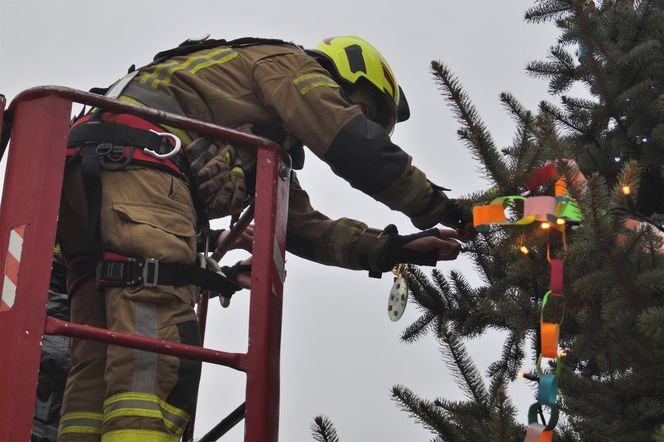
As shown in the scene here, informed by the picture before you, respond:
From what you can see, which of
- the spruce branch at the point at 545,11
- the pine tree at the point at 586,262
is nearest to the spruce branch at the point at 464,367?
the pine tree at the point at 586,262

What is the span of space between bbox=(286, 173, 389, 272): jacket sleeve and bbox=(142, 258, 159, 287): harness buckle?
1.41m

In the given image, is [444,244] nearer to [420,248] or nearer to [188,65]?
[420,248]

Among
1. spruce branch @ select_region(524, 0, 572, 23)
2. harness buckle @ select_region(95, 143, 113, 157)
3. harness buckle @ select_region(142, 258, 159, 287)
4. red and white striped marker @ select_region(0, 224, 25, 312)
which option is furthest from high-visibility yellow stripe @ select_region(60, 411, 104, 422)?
spruce branch @ select_region(524, 0, 572, 23)

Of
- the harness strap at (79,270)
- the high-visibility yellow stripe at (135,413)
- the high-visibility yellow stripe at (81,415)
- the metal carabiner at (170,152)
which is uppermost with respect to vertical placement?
the metal carabiner at (170,152)

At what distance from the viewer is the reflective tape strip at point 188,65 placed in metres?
3.96

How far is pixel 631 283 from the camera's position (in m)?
3.07

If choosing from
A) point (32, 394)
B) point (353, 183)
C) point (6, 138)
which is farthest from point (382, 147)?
point (32, 394)

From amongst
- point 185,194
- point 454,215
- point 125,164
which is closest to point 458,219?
point 454,215

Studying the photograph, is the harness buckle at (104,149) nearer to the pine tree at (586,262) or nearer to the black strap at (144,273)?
the black strap at (144,273)

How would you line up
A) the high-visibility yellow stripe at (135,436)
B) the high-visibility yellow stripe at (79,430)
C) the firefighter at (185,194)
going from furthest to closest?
the high-visibility yellow stripe at (79,430) → the firefighter at (185,194) → the high-visibility yellow stripe at (135,436)

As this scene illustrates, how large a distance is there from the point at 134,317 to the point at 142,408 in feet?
1.03

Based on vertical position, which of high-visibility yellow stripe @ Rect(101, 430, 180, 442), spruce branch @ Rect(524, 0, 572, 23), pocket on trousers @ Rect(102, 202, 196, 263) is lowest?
high-visibility yellow stripe @ Rect(101, 430, 180, 442)

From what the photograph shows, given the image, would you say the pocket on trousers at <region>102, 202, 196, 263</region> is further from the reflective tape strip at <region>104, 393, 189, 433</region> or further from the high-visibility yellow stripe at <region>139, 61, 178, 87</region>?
the high-visibility yellow stripe at <region>139, 61, 178, 87</region>

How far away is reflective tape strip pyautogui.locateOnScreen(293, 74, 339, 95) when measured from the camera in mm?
3934
